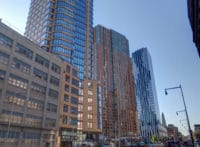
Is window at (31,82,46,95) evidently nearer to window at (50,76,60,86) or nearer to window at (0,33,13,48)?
window at (50,76,60,86)

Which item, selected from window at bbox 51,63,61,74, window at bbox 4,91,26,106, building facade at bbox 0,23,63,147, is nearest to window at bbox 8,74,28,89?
building facade at bbox 0,23,63,147

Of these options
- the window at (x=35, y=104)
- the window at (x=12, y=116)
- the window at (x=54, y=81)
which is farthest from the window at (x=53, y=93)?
the window at (x=12, y=116)

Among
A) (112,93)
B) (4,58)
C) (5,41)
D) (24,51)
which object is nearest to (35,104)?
(24,51)

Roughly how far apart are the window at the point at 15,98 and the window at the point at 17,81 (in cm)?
225

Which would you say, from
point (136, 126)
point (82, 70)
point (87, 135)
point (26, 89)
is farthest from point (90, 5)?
point (136, 126)

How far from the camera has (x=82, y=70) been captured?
10125 centimetres

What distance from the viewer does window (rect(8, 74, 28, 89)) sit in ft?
152

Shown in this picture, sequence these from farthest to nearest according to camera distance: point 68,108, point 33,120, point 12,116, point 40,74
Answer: point 68,108 < point 40,74 < point 33,120 < point 12,116

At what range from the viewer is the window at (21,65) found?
47.9 meters

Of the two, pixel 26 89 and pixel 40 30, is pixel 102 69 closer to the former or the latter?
pixel 40 30

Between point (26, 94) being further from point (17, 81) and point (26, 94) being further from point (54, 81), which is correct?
point (54, 81)

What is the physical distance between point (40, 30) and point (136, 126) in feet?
452

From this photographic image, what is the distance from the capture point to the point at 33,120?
5066 cm

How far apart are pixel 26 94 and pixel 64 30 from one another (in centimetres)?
5553
